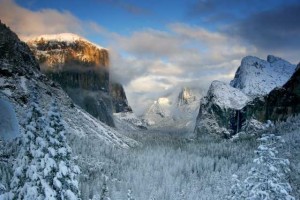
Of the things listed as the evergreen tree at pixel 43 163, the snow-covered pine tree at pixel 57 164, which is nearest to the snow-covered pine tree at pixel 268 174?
the snow-covered pine tree at pixel 57 164

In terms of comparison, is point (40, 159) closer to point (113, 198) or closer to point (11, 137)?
point (113, 198)

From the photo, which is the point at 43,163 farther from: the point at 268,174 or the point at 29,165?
the point at 268,174

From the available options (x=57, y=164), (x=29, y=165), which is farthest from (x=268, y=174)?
(x=29, y=165)

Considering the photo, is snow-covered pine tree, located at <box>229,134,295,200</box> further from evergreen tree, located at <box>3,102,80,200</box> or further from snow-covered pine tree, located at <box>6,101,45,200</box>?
snow-covered pine tree, located at <box>6,101,45,200</box>

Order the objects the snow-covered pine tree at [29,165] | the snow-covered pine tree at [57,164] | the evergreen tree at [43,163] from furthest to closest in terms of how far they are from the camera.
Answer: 1. the snow-covered pine tree at [57,164]
2. the evergreen tree at [43,163]
3. the snow-covered pine tree at [29,165]

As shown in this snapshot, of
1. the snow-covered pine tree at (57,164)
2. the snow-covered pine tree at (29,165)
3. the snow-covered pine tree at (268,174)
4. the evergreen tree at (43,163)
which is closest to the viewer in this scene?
the snow-covered pine tree at (268,174)

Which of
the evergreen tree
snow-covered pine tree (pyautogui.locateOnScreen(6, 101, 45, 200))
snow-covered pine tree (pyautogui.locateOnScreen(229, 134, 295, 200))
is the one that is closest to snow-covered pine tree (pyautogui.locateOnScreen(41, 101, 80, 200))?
the evergreen tree

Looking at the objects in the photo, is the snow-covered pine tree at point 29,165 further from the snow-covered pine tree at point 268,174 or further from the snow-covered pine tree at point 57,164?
the snow-covered pine tree at point 268,174
